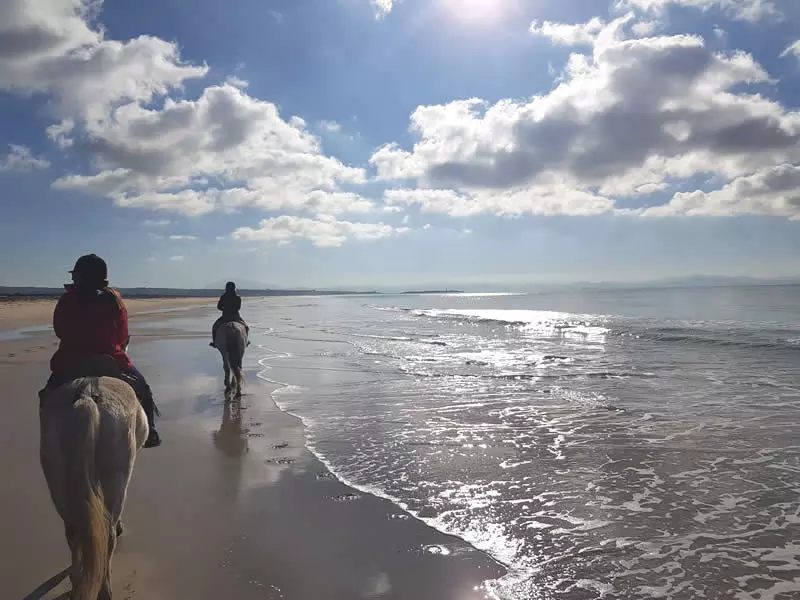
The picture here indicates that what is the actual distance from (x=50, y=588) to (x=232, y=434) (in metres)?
4.31

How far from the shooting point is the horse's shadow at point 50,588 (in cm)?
380

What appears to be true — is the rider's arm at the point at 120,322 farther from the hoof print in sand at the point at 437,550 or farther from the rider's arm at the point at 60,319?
the hoof print in sand at the point at 437,550

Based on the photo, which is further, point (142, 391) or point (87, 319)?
point (142, 391)

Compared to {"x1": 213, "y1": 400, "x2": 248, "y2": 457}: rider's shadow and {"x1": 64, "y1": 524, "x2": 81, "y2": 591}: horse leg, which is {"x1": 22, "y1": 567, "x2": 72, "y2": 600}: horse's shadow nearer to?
{"x1": 64, "y1": 524, "x2": 81, "y2": 591}: horse leg

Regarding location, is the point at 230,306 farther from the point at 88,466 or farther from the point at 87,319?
the point at 88,466

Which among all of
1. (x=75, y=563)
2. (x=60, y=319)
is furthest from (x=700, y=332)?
(x=75, y=563)

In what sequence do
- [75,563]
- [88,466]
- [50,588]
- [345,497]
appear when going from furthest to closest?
[345,497], [50,588], [88,466], [75,563]

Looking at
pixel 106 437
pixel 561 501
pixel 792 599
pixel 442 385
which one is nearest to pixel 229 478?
pixel 106 437

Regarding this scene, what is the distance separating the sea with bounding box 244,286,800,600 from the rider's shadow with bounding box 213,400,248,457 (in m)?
1.02

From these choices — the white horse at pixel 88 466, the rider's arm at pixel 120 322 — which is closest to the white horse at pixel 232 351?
the rider's arm at pixel 120 322

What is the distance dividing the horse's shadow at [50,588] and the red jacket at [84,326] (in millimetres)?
1560

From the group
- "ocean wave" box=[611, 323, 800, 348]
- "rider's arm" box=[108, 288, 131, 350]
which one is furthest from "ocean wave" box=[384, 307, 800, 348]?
"rider's arm" box=[108, 288, 131, 350]

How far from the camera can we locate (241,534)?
4719 millimetres

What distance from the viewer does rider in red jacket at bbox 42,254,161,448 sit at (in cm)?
437
